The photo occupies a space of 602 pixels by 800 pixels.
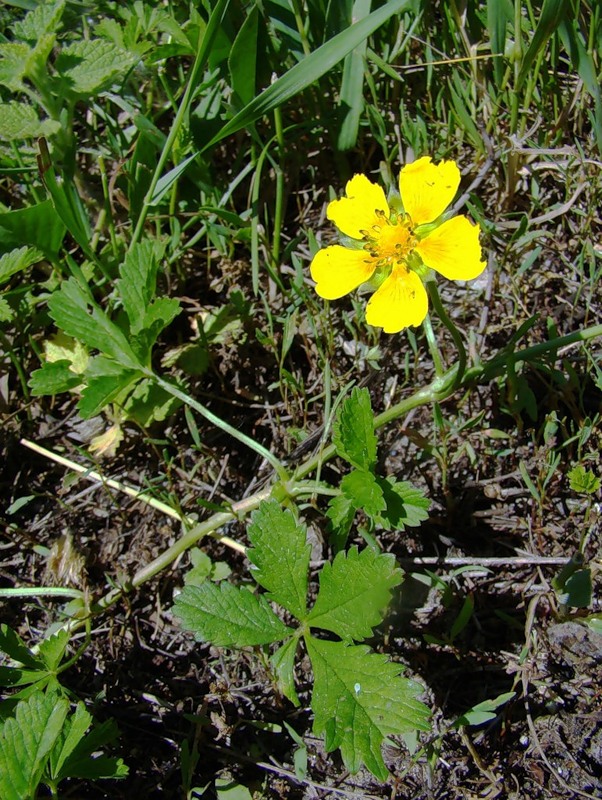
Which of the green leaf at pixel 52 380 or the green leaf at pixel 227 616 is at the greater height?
the green leaf at pixel 52 380

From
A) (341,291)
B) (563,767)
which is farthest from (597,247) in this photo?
(563,767)

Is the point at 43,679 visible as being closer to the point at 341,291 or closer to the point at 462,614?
the point at 462,614

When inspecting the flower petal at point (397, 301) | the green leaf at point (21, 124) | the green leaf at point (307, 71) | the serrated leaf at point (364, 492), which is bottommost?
the serrated leaf at point (364, 492)

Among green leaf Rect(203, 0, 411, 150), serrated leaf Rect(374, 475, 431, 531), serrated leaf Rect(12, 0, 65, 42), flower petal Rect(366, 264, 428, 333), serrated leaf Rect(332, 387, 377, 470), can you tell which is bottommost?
serrated leaf Rect(374, 475, 431, 531)

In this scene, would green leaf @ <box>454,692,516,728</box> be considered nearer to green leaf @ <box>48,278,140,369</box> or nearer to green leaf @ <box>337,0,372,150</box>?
green leaf @ <box>48,278,140,369</box>

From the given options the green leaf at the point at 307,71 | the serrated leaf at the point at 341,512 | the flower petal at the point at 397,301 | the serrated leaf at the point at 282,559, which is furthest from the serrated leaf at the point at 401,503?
the green leaf at the point at 307,71

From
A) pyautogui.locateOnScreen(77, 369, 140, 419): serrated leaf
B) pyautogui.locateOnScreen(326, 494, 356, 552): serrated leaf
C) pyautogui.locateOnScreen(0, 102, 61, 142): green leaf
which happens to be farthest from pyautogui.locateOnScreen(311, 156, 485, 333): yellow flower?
pyautogui.locateOnScreen(0, 102, 61, 142): green leaf

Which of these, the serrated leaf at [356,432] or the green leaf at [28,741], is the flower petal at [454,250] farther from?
the green leaf at [28,741]
